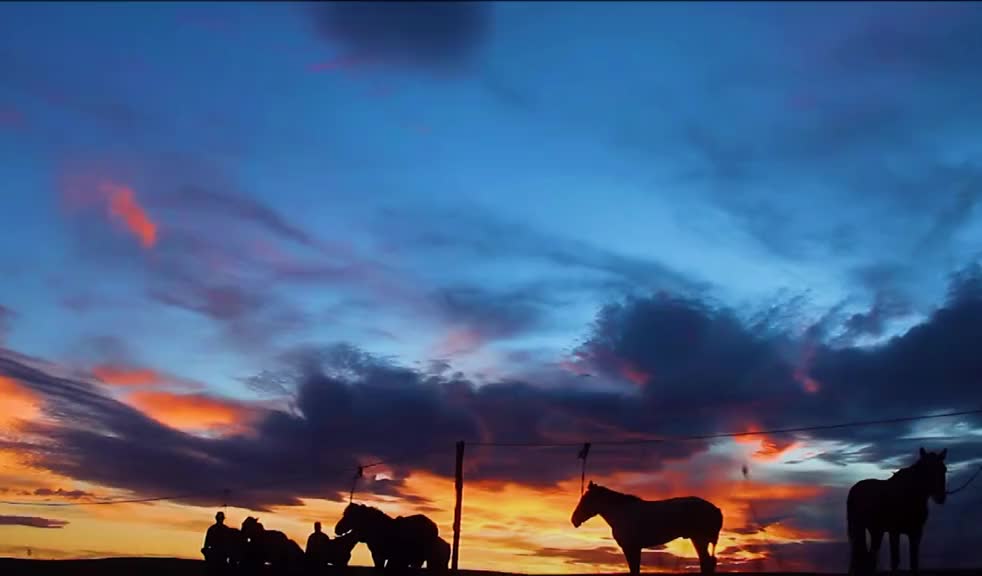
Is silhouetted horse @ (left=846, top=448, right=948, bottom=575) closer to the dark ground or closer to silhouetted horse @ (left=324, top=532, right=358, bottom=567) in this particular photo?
silhouetted horse @ (left=324, top=532, right=358, bottom=567)

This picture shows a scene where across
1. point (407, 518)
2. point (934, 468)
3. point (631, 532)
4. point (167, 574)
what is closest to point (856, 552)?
point (934, 468)

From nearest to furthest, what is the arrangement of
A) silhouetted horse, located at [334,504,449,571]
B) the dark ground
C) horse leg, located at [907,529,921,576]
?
horse leg, located at [907,529,921,576]
silhouetted horse, located at [334,504,449,571]
the dark ground

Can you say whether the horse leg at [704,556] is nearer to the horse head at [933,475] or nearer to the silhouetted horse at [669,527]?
the silhouetted horse at [669,527]

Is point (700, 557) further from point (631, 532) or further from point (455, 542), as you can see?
point (455, 542)

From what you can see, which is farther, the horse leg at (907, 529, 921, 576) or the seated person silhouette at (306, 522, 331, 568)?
the seated person silhouette at (306, 522, 331, 568)

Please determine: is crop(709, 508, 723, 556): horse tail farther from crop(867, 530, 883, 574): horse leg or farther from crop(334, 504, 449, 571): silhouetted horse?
crop(334, 504, 449, 571): silhouetted horse

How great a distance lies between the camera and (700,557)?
30422 mm

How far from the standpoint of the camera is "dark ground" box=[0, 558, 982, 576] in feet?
141

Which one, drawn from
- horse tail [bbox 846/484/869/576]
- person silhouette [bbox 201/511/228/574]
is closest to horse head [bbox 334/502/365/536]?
person silhouette [bbox 201/511/228/574]

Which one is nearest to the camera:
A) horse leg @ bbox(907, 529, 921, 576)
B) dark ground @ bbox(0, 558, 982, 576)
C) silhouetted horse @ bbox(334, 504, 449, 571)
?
horse leg @ bbox(907, 529, 921, 576)

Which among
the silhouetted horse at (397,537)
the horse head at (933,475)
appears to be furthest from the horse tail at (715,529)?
the silhouetted horse at (397,537)

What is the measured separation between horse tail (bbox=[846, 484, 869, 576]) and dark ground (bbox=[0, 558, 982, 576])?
21.3 meters

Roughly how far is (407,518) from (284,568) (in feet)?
14.9

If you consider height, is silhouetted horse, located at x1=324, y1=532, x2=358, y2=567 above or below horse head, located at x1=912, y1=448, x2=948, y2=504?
below
